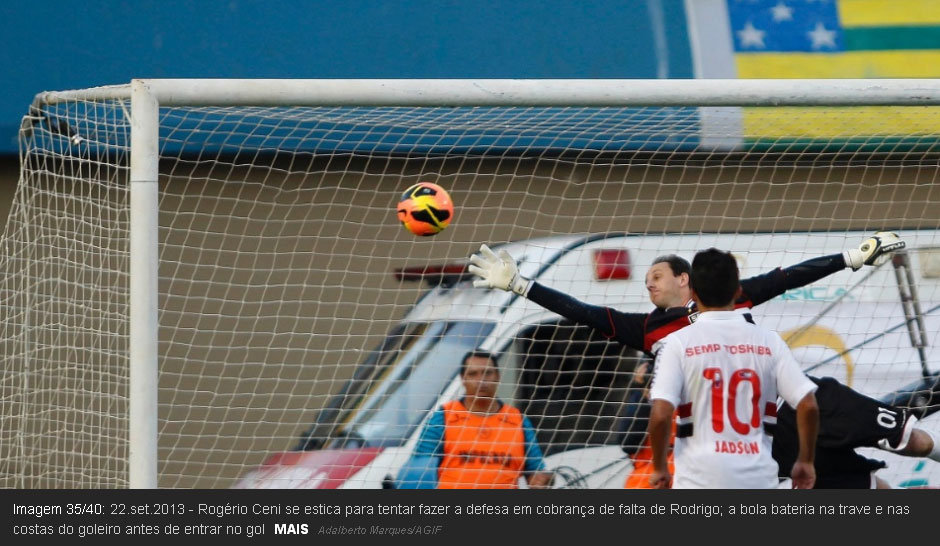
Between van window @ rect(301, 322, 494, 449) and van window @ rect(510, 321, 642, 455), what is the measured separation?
0.33m

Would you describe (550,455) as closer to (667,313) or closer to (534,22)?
(667,313)

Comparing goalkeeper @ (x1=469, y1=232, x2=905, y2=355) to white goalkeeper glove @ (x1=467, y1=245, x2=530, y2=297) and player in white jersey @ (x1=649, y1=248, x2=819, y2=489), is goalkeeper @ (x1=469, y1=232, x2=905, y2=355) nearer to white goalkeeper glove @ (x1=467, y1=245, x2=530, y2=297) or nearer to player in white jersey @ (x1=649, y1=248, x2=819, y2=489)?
white goalkeeper glove @ (x1=467, y1=245, x2=530, y2=297)

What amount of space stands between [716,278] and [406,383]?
2242 millimetres

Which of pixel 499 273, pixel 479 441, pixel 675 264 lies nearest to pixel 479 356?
pixel 479 441

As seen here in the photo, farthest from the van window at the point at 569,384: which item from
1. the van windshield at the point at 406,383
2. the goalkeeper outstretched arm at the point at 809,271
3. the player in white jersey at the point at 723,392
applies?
the player in white jersey at the point at 723,392

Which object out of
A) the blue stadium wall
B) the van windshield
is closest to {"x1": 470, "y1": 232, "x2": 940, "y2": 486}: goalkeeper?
the van windshield

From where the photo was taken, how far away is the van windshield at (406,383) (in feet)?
18.5

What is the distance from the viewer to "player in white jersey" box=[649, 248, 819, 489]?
3.96 meters

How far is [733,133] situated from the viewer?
639 cm

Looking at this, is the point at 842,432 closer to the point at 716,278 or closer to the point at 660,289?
the point at 660,289

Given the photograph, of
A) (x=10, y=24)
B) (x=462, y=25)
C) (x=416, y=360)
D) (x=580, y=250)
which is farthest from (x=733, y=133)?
(x=10, y=24)

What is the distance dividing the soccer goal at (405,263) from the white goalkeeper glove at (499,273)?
675mm

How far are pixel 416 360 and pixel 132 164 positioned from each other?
1876 millimetres

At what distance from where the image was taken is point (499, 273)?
16.8ft
